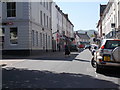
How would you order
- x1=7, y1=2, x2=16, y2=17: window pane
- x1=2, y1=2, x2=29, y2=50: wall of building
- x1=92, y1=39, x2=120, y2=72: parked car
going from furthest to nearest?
x1=7, y1=2, x2=16, y2=17: window pane, x1=2, y1=2, x2=29, y2=50: wall of building, x1=92, y1=39, x2=120, y2=72: parked car

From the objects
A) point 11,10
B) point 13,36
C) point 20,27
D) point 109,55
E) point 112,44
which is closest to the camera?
point 109,55

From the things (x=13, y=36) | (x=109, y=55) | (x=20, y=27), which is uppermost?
(x=20, y=27)

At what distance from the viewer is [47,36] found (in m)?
43.2

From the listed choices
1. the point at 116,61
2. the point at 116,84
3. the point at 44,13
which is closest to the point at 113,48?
the point at 116,61

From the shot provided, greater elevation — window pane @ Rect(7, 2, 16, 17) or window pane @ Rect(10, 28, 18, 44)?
window pane @ Rect(7, 2, 16, 17)

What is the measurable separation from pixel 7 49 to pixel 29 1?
6.73m

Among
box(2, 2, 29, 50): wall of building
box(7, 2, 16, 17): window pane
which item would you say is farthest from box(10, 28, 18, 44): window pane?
box(7, 2, 16, 17): window pane

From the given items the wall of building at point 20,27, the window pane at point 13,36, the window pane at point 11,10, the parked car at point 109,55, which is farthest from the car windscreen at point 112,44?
the window pane at point 11,10

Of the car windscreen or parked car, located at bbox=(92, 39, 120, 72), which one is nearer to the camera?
parked car, located at bbox=(92, 39, 120, 72)

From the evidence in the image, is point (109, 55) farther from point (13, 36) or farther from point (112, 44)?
point (13, 36)

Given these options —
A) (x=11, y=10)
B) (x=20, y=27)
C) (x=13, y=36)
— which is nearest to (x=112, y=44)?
(x=20, y=27)

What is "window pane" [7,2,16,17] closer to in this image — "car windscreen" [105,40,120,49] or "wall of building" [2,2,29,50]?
"wall of building" [2,2,29,50]

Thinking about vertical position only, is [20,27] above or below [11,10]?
below

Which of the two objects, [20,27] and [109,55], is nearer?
[109,55]
